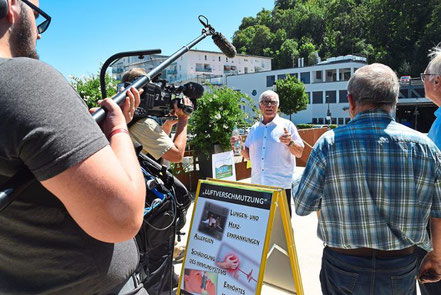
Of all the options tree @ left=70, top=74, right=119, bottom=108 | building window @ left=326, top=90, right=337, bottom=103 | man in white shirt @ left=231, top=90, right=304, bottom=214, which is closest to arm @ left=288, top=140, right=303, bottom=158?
man in white shirt @ left=231, top=90, right=304, bottom=214

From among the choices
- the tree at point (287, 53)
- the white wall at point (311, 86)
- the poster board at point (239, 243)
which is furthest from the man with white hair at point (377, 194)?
the tree at point (287, 53)

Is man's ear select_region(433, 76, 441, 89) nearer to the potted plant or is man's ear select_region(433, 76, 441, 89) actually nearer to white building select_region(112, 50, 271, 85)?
the potted plant

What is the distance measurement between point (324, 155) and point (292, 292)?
49.6 inches


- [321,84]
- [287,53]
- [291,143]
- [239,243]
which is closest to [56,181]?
[239,243]

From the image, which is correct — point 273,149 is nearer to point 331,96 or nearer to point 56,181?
point 56,181

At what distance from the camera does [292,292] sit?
A: 269 cm

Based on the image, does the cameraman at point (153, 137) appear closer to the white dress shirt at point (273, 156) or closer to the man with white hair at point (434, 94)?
the white dress shirt at point (273, 156)

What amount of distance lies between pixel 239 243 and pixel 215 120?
193 inches

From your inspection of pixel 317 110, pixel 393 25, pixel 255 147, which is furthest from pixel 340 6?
pixel 255 147

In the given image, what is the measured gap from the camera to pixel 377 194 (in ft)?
6.50

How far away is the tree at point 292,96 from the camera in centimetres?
5212

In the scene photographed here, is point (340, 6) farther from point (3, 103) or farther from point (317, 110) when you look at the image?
point (3, 103)

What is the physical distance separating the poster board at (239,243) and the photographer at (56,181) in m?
1.55

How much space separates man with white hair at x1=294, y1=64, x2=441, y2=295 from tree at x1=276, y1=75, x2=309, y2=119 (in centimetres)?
5122
